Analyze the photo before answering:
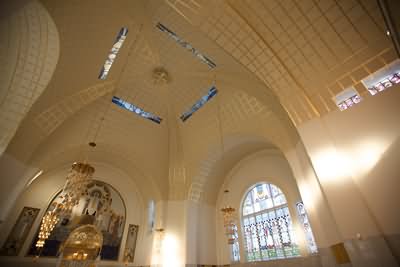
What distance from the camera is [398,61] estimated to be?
4.73 meters

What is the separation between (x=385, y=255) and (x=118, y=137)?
10.3 metres

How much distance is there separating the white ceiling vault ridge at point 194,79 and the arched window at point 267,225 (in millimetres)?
2243

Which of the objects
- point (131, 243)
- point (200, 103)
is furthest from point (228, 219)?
point (131, 243)

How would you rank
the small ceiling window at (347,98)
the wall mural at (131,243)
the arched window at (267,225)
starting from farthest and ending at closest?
the wall mural at (131,243) → the arched window at (267,225) → the small ceiling window at (347,98)

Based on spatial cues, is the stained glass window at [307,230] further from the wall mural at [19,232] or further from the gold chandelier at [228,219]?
the wall mural at [19,232]

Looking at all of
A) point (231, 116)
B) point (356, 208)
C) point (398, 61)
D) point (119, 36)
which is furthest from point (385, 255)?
point (119, 36)

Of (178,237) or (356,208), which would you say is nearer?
(356,208)

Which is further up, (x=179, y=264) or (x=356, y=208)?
(x=356, y=208)

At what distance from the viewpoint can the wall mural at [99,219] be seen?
9406mm

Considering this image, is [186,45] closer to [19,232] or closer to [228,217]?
[228,217]

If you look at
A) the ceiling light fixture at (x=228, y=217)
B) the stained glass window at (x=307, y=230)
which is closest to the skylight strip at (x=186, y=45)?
the ceiling light fixture at (x=228, y=217)

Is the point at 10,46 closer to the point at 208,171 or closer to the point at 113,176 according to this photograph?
the point at 113,176

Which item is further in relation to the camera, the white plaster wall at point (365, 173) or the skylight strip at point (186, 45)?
the skylight strip at point (186, 45)

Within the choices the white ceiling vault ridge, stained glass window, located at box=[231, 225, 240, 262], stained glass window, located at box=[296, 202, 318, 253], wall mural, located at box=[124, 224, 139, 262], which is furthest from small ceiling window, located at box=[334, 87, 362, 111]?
wall mural, located at box=[124, 224, 139, 262]
